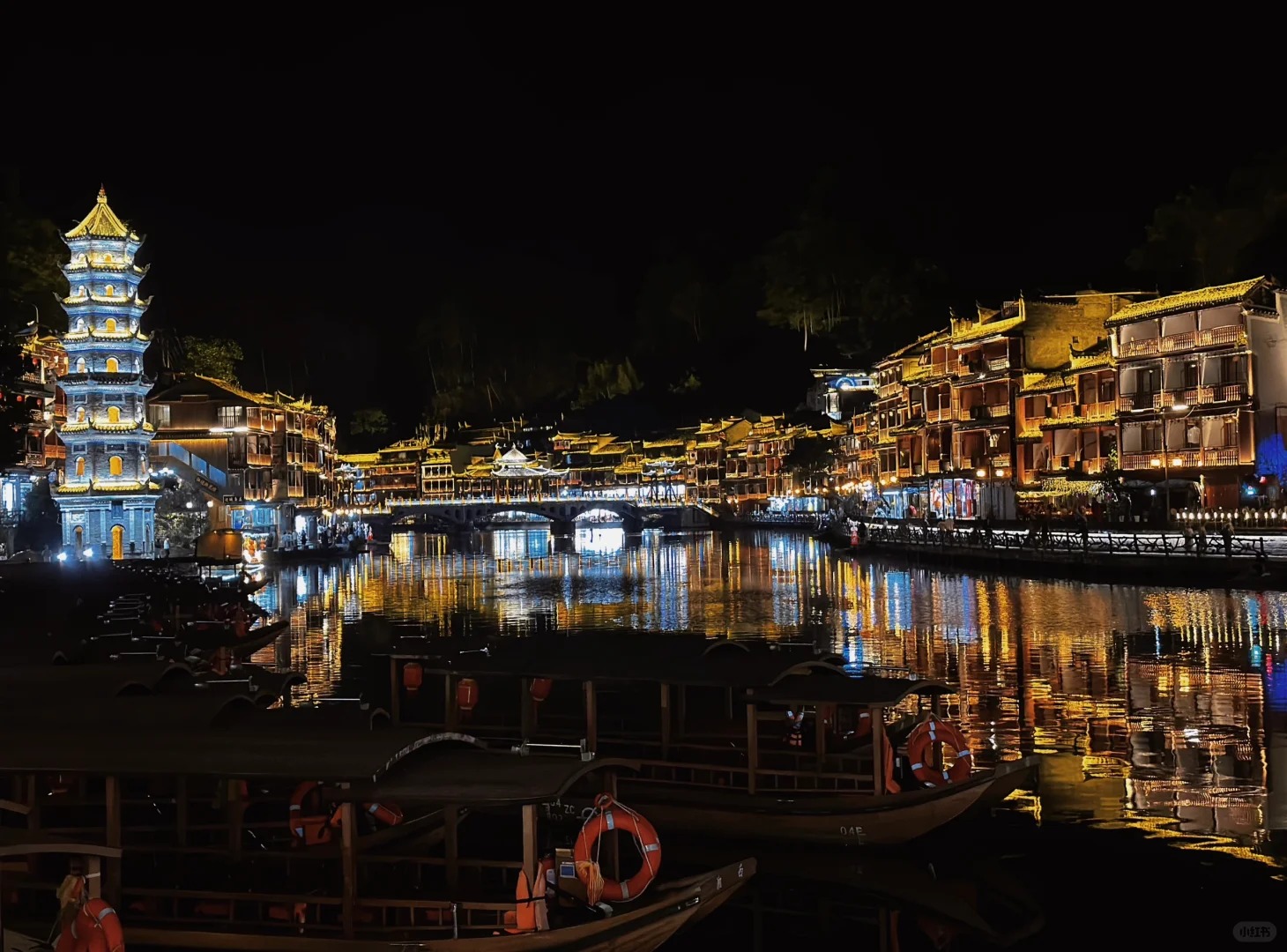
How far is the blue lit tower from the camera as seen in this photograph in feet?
253

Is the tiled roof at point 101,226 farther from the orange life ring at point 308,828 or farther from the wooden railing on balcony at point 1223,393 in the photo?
the orange life ring at point 308,828

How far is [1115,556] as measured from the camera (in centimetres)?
5969

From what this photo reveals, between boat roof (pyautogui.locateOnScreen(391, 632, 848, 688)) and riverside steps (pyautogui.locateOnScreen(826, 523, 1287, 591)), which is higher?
riverside steps (pyautogui.locateOnScreen(826, 523, 1287, 591))

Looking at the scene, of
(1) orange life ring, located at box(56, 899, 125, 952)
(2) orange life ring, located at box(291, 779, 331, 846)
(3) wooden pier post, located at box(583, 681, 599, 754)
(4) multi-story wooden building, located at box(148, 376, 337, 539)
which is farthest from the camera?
(4) multi-story wooden building, located at box(148, 376, 337, 539)

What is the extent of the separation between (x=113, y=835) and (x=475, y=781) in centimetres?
459

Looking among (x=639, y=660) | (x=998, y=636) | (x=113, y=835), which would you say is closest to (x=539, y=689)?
(x=639, y=660)

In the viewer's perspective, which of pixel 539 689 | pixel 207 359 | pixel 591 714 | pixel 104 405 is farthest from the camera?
pixel 207 359

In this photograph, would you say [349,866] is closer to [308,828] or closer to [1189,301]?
[308,828]

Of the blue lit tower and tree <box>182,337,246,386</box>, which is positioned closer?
the blue lit tower

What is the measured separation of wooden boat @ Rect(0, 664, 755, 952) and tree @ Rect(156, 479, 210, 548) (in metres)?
66.2

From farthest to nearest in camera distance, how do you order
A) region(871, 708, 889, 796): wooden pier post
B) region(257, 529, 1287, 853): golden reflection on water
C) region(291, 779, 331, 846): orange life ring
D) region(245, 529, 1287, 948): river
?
region(257, 529, 1287, 853): golden reflection on water
region(245, 529, 1287, 948): river
region(871, 708, 889, 796): wooden pier post
region(291, 779, 331, 846): orange life ring

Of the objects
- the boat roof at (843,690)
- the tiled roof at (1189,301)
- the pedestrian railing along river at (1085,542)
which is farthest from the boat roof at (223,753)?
the tiled roof at (1189,301)

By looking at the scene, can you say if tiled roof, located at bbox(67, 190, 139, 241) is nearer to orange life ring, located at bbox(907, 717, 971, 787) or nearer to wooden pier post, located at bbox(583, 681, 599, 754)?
wooden pier post, located at bbox(583, 681, 599, 754)

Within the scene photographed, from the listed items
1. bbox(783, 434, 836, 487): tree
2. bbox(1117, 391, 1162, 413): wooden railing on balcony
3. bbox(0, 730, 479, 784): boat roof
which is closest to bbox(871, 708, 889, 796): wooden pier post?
bbox(0, 730, 479, 784): boat roof
